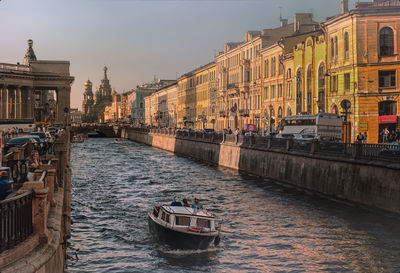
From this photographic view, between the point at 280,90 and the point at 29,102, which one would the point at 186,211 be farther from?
the point at 29,102

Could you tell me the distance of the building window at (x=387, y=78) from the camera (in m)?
52.1

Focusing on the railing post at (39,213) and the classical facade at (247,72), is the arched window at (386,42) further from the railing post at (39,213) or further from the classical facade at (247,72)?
the railing post at (39,213)

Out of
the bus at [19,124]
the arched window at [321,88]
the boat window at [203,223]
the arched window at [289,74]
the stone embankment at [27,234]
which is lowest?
the boat window at [203,223]

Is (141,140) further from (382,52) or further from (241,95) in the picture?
(382,52)

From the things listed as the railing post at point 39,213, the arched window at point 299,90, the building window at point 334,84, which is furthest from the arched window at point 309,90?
the railing post at point 39,213

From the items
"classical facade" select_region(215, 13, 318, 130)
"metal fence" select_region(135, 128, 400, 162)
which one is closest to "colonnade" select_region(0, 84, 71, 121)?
"classical facade" select_region(215, 13, 318, 130)

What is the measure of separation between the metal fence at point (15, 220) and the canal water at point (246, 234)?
375 inches

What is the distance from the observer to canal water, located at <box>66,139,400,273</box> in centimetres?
2144

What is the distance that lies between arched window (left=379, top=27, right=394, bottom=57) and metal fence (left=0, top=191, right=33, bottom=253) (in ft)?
153

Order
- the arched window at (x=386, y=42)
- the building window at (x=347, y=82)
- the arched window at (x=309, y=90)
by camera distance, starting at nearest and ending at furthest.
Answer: the arched window at (x=386, y=42) → the building window at (x=347, y=82) → the arched window at (x=309, y=90)

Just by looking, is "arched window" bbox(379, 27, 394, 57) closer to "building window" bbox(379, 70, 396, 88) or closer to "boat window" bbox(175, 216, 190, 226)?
"building window" bbox(379, 70, 396, 88)

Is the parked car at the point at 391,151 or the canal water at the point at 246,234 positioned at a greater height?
the parked car at the point at 391,151

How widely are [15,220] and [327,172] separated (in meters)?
28.4

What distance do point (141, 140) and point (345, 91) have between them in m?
89.0
